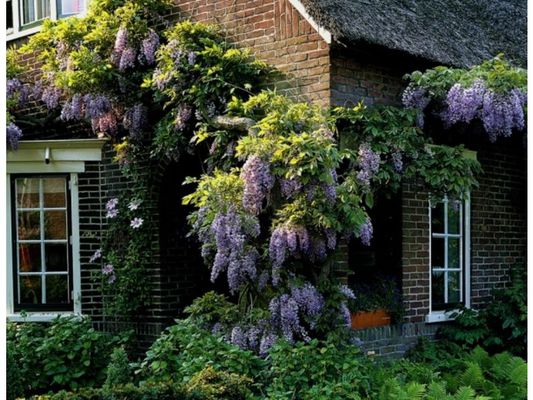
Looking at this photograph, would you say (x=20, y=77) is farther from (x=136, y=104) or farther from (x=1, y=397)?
(x=1, y=397)

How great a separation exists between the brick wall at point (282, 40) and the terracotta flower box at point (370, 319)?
2.11 metres

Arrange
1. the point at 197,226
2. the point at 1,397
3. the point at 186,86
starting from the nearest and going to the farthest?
the point at 1,397, the point at 197,226, the point at 186,86

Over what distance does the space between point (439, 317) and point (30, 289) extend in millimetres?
4605

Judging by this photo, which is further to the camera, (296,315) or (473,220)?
(473,220)

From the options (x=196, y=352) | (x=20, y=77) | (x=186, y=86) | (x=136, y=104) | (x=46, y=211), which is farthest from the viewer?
(x=20, y=77)

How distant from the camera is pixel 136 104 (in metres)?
8.89

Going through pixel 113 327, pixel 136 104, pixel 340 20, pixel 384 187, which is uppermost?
pixel 340 20

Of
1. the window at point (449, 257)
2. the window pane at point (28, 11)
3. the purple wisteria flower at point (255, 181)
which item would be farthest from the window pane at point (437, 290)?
the window pane at point (28, 11)

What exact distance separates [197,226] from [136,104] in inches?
80.4

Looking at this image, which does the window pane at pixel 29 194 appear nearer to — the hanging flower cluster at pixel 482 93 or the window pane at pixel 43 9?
the window pane at pixel 43 9

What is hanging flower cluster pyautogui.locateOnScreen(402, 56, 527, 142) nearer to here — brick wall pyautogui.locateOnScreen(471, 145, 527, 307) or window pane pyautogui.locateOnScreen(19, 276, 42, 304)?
brick wall pyautogui.locateOnScreen(471, 145, 527, 307)

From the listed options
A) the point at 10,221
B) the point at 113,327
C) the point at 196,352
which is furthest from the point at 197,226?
Result: the point at 10,221

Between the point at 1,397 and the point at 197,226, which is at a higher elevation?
the point at 197,226

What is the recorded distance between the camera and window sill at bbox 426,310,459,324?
29.4ft
